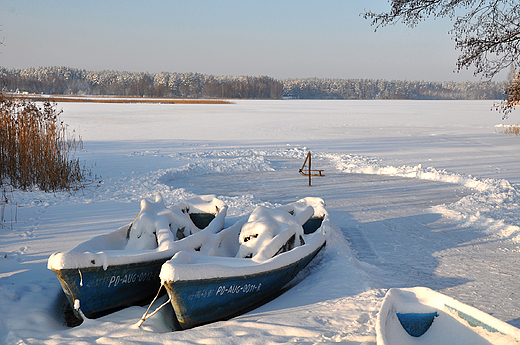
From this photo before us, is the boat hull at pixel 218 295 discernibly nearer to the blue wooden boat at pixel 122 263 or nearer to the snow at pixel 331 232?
the snow at pixel 331 232

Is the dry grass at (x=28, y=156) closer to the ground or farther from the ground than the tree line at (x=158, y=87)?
closer to the ground

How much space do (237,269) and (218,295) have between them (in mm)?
281

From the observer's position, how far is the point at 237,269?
11.5 ft

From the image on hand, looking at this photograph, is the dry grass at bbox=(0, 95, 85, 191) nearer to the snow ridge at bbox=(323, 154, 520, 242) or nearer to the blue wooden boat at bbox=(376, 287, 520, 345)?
the blue wooden boat at bbox=(376, 287, 520, 345)

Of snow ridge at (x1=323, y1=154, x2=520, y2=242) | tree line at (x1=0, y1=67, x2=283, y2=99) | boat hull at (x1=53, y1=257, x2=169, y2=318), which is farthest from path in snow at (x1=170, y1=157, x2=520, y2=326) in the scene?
tree line at (x1=0, y1=67, x2=283, y2=99)

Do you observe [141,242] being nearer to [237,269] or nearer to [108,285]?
[108,285]

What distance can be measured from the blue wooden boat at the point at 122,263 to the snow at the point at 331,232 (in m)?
0.18

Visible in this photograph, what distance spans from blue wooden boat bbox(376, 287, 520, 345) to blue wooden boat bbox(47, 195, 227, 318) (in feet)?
6.80

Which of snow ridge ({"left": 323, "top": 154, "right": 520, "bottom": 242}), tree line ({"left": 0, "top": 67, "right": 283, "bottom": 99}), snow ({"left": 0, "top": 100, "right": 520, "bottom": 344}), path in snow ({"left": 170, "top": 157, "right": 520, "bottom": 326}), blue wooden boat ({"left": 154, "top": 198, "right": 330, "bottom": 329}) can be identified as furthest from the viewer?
tree line ({"left": 0, "top": 67, "right": 283, "bottom": 99})

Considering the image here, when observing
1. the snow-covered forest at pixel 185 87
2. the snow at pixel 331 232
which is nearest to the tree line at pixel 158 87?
the snow-covered forest at pixel 185 87

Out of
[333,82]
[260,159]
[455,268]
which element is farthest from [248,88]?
[455,268]

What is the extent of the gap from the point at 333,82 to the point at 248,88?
4614cm

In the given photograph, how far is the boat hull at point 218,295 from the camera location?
332cm

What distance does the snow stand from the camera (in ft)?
11.6
